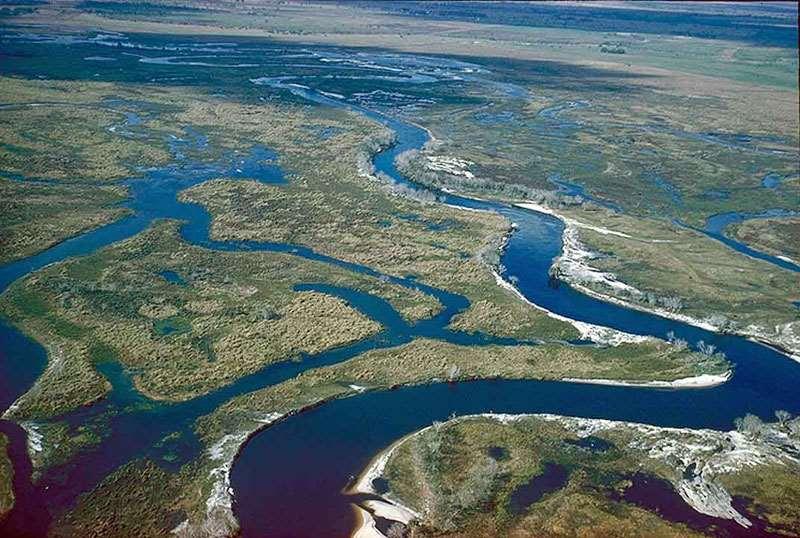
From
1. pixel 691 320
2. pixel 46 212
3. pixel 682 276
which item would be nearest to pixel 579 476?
pixel 691 320

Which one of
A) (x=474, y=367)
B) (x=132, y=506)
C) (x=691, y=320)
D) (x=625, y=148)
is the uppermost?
(x=625, y=148)

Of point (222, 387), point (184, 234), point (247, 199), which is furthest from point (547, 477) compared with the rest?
point (247, 199)

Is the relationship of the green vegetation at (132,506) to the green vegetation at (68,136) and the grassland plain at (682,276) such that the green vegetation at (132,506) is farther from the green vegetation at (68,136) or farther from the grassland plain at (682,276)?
the green vegetation at (68,136)

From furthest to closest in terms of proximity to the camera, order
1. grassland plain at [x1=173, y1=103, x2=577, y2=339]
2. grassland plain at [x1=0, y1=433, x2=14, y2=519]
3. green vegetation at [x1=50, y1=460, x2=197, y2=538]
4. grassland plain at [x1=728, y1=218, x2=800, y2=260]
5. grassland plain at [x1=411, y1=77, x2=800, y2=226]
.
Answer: grassland plain at [x1=411, y1=77, x2=800, y2=226]
grassland plain at [x1=728, y1=218, x2=800, y2=260]
grassland plain at [x1=173, y1=103, x2=577, y2=339]
grassland plain at [x1=0, y1=433, x2=14, y2=519]
green vegetation at [x1=50, y1=460, x2=197, y2=538]

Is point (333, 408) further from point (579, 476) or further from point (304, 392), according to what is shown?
point (579, 476)

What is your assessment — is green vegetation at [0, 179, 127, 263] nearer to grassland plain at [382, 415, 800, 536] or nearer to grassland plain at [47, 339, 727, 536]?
grassland plain at [47, 339, 727, 536]

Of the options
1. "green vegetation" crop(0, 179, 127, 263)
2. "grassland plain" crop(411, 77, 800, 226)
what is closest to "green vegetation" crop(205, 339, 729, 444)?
"green vegetation" crop(0, 179, 127, 263)

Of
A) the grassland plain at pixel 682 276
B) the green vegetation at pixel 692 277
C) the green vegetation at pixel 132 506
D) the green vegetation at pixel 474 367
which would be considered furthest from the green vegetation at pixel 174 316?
A: the green vegetation at pixel 692 277
